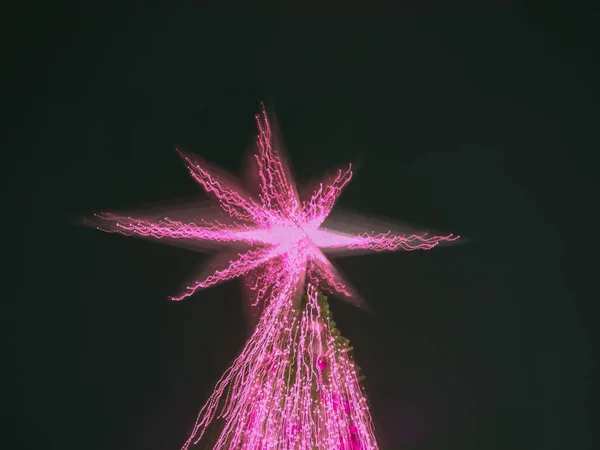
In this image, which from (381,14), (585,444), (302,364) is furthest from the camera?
(381,14)

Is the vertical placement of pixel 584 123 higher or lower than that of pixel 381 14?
lower

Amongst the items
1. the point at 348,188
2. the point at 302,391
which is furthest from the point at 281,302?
the point at 348,188

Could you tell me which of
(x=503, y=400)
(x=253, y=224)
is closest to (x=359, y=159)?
(x=253, y=224)

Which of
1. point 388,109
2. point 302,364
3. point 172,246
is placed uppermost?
point 388,109

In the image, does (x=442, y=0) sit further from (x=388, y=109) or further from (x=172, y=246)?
(x=172, y=246)

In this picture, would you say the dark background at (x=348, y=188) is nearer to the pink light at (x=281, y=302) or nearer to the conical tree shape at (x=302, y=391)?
the pink light at (x=281, y=302)

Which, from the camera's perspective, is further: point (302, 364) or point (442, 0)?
point (442, 0)

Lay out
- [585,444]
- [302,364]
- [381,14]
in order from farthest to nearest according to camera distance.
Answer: [381,14] → [585,444] → [302,364]

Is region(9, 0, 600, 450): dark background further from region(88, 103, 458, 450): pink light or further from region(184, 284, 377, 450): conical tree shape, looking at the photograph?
region(184, 284, 377, 450): conical tree shape
